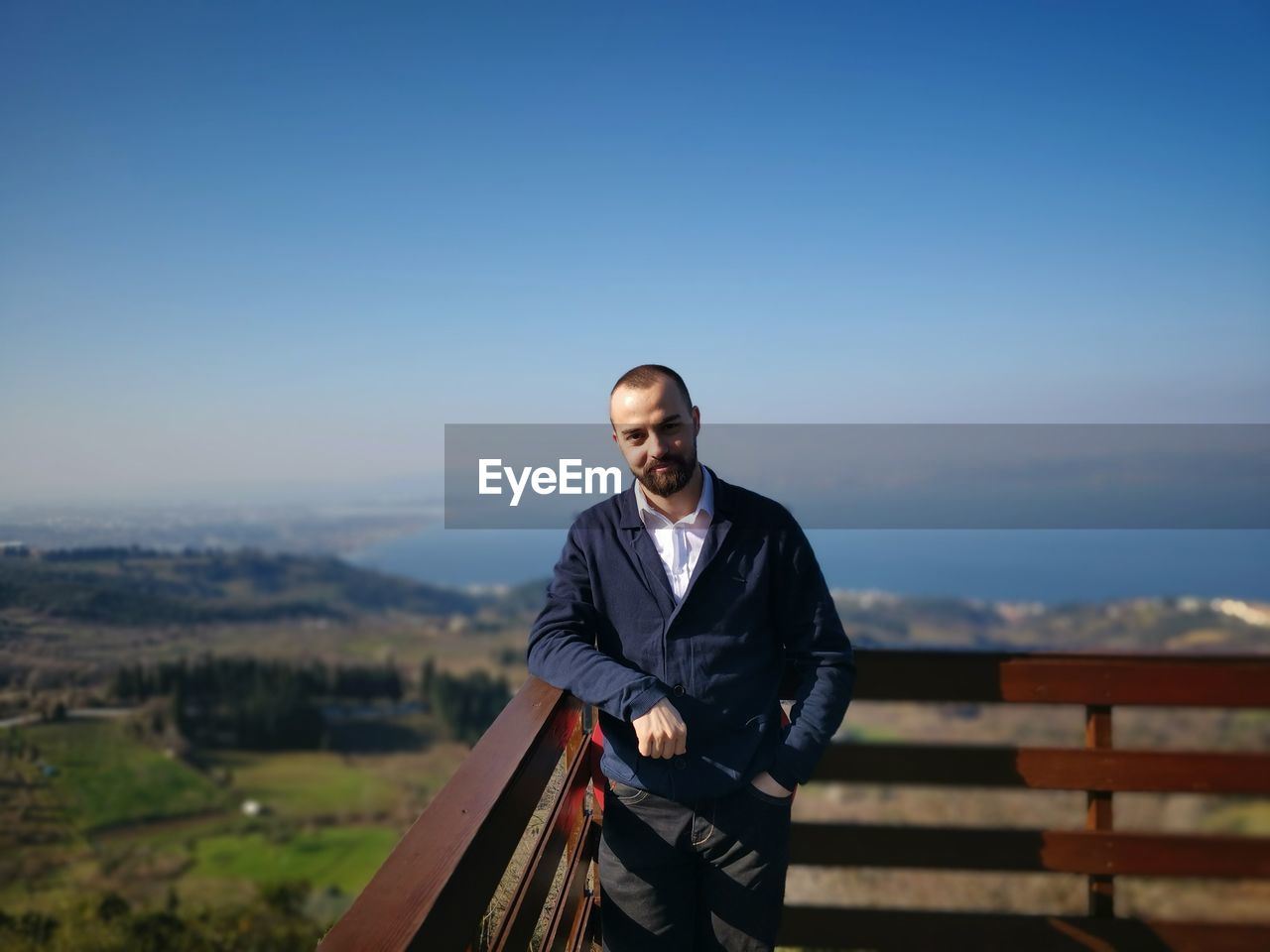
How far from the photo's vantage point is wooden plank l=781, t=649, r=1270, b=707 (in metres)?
2.23

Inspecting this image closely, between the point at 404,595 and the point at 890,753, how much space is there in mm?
77124

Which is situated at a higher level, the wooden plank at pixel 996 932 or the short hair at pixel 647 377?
the short hair at pixel 647 377

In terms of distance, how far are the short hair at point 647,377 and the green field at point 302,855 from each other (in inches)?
1789

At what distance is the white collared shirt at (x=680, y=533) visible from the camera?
5.60 feet

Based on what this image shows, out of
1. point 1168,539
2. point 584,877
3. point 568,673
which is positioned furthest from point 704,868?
point 1168,539

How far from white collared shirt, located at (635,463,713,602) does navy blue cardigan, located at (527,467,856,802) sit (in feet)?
0.08

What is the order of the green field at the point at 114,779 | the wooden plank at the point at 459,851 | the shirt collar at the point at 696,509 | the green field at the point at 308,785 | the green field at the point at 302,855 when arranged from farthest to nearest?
1. the green field at the point at 308,785
2. the green field at the point at 302,855
3. the green field at the point at 114,779
4. the shirt collar at the point at 696,509
5. the wooden plank at the point at 459,851

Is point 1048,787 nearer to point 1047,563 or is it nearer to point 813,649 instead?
point 813,649

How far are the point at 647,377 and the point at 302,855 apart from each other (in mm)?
51556

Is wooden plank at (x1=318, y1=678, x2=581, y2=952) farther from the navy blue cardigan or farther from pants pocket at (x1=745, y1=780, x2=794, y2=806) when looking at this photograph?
pants pocket at (x1=745, y1=780, x2=794, y2=806)

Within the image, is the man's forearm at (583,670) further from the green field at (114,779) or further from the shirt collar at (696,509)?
the green field at (114,779)

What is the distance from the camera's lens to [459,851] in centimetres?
97

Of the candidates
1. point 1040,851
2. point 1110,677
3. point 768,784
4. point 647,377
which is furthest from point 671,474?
point 1040,851

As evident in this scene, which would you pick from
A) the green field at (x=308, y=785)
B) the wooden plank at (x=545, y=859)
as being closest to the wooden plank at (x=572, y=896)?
the wooden plank at (x=545, y=859)
